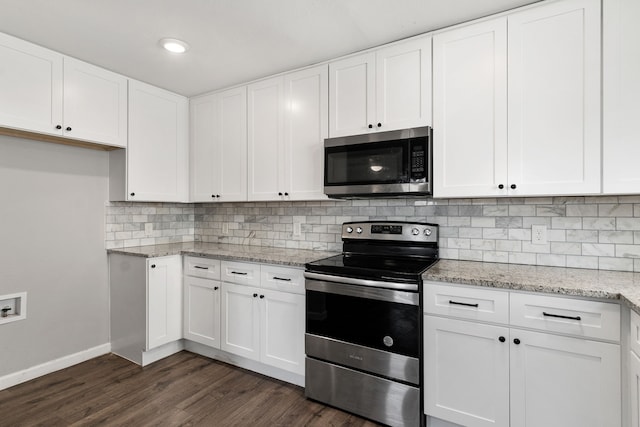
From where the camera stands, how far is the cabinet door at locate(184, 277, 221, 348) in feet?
8.93

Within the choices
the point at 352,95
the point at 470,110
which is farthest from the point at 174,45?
the point at 470,110

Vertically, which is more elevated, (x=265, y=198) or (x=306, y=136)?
(x=306, y=136)

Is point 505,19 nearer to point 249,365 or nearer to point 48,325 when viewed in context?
point 249,365

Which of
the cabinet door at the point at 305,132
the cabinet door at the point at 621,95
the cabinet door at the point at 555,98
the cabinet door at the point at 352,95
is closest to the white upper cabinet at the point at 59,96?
the cabinet door at the point at 305,132

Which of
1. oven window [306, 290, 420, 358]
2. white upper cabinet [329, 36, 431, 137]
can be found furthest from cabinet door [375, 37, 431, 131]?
oven window [306, 290, 420, 358]

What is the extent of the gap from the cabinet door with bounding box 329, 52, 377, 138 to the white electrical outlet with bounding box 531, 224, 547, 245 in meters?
1.19

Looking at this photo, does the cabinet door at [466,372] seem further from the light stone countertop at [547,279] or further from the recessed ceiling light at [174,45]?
the recessed ceiling light at [174,45]

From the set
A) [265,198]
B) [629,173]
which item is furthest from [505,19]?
[265,198]

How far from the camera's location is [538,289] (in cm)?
156

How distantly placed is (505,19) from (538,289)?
1476 millimetres

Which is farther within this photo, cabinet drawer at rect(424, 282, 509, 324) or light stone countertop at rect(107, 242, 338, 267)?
light stone countertop at rect(107, 242, 338, 267)

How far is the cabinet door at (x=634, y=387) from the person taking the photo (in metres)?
1.30

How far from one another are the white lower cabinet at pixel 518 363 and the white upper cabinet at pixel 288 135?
1236 mm

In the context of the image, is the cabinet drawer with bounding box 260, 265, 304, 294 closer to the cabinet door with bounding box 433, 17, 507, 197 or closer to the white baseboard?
the cabinet door with bounding box 433, 17, 507, 197
